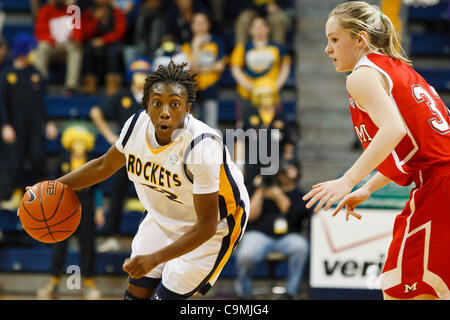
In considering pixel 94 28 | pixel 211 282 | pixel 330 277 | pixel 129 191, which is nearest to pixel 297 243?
pixel 330 277

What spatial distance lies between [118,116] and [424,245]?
4.94 metres

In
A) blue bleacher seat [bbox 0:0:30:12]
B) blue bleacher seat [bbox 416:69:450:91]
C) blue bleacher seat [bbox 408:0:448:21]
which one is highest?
blue bleacher seat [bbox 0:0:30:12]

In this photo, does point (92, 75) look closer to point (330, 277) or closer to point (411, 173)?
point (330, 277)

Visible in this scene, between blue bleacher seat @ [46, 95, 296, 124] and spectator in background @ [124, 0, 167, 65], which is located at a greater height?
spectator in background @ [124, 0, 167, 65]

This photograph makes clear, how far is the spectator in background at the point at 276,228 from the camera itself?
6402 millimetres

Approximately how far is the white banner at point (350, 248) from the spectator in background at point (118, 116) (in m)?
2.12

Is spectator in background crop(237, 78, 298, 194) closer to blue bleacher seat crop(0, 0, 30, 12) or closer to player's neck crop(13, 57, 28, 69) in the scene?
player's neck crop(13, 57, 28, 69)

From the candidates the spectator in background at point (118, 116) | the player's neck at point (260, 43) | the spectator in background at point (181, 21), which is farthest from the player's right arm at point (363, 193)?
the spectator in background at point (181, 21)

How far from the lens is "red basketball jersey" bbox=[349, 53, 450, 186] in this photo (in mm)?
2902

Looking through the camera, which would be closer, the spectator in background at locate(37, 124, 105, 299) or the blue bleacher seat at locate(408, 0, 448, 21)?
the spectator in background at locate(37, 124, 105, 299)

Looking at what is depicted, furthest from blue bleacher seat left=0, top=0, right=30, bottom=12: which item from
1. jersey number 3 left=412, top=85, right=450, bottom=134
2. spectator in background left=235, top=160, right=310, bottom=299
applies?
jersey number 3 left=412, top=85, right=450, bottom=134

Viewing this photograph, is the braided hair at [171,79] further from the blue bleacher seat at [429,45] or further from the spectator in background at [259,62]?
the blue bleacher seat at [429,45]

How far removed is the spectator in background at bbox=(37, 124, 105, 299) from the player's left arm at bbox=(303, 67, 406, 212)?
4223 millimetres

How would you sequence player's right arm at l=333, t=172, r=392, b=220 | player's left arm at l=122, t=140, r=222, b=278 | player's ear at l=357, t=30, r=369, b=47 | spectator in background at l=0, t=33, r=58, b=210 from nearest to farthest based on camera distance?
player's ear at l=357, t=30, r=369, b=47, player's left arm at l=122, t=140, r=222, b=278, player's right arm at l=333, t=172, r=392, b=220, spectator in background at l=0, t=33, r=58, b=210
